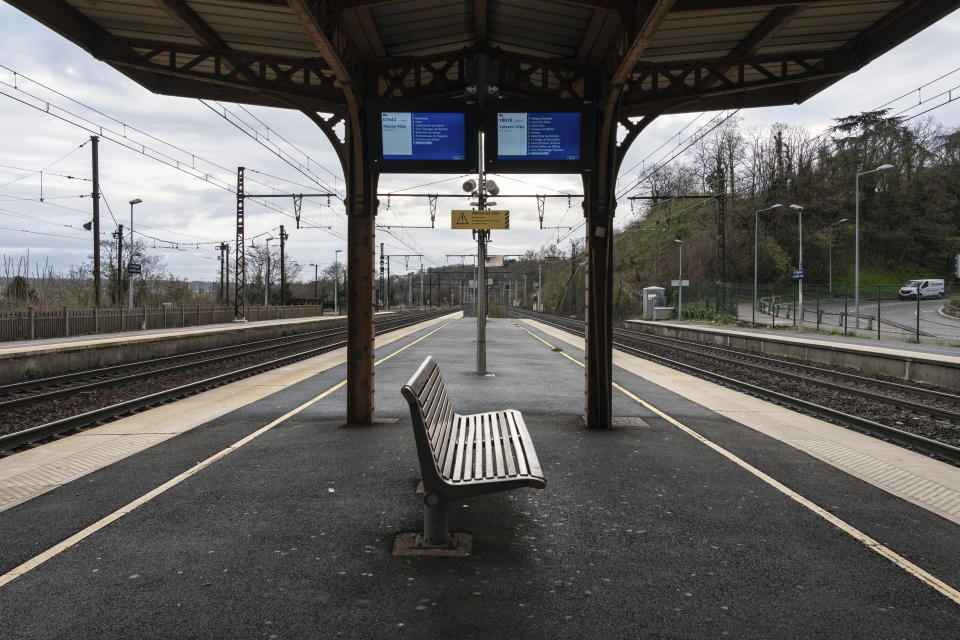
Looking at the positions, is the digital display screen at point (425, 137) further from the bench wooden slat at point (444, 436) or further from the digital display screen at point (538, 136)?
the bench wooden slat at point (444, 436)

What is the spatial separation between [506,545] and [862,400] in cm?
1026

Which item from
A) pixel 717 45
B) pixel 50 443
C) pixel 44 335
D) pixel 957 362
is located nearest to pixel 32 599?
pixel 50 443

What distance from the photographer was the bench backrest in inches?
142

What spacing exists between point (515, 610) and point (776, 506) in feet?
8.45

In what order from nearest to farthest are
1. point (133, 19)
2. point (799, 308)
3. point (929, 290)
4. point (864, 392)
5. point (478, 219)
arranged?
point (133, 19) < point (864, 392) < point (478, 219) < point (799, 308) < point (929, 290)

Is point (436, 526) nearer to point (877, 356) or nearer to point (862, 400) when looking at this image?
point (862, 400)

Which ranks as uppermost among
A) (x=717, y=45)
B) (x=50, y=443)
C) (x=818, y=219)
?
(x=818, y=219)

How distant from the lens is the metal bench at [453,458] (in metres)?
3.62

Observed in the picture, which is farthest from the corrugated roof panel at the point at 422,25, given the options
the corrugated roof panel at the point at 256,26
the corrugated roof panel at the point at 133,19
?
the corrugated roof panel at the point at 133,19

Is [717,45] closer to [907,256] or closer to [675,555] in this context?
[675,555]

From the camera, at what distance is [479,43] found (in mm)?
7367

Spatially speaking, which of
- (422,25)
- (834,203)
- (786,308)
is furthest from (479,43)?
(834,203)

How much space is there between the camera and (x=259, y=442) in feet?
21.6

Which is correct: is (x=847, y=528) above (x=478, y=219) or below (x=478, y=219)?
below
